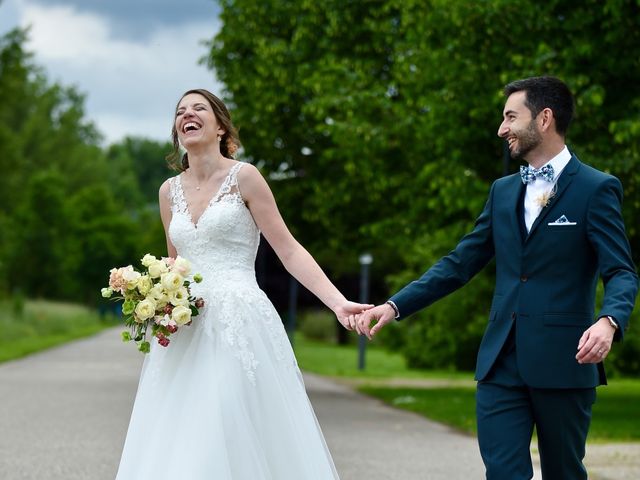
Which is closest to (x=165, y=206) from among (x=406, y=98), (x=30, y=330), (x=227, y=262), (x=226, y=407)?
Answer: (x=227, y=262)

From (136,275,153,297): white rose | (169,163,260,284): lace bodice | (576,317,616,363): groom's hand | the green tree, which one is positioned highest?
the green tree

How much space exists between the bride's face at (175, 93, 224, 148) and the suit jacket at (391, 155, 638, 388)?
4.91ft

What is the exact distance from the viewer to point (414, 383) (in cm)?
2608

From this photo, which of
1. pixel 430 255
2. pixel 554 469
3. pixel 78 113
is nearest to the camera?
pixel 554 469

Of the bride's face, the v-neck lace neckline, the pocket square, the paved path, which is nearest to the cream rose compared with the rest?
the v-neck lace neckline

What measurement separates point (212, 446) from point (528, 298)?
58.7 inches

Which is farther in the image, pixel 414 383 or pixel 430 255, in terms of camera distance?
pixel 414 383

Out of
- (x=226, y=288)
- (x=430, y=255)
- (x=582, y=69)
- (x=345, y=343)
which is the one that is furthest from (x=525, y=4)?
(x=345, y=343)

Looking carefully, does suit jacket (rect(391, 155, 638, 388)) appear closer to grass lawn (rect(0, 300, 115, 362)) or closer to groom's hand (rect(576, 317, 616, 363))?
groom's hand (rect(576, 317, 616, 363))

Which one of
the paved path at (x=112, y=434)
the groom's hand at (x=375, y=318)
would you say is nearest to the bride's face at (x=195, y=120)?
the groom's hand at (x=375, y=318)

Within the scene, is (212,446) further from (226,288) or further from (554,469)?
(554,469)

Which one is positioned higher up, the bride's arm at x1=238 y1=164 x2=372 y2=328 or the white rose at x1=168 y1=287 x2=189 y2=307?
the bride's arm at x1=238 y1=164 x2=372 y2=328

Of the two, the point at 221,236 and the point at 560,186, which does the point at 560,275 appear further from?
the point at 221,236

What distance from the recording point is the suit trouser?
488cm
